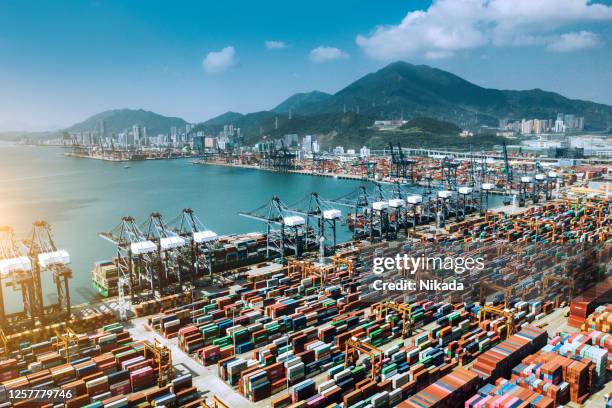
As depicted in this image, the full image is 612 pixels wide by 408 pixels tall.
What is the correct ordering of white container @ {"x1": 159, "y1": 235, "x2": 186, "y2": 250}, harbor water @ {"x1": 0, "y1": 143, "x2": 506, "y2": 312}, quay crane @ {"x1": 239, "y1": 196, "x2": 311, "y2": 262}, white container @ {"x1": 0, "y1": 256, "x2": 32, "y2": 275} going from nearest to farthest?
white container @ {"x1": 0, "y1": 256, "x2": 32, "y2": 275}
white container @ {"x1": 159, "y1": 235, "x2": 186, "y2": 250}
quay crane @ {"x1": 239, "y1": 196, "x2": 311, "y2": 262}
harbor water @ {"x1": 0, "y1": 143, "x2": 506, "y2": 312}

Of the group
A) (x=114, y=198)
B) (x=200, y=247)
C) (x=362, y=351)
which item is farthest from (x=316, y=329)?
(x=114, y=198)

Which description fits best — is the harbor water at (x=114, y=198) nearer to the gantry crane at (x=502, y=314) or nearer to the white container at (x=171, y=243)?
the white container at (x=171, y=243)

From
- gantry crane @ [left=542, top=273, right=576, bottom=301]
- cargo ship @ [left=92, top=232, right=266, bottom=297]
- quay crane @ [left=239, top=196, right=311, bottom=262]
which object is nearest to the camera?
gantry crane @ [left=542, top=273, right=576, bottom=301]

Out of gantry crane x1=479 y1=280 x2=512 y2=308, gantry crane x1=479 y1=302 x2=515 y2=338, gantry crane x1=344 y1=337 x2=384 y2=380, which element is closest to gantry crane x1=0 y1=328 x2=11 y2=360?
gantry crane x1=344 y1=337 x2=384 y2=380

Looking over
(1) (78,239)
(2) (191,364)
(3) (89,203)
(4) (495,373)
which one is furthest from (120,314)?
(3) (89,203)

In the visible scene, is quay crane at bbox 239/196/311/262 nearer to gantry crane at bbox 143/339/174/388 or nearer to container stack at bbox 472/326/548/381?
gantry crane at bbox 143/339/174/388

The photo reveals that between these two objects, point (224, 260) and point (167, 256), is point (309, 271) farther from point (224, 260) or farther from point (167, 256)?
point (167, 256)
